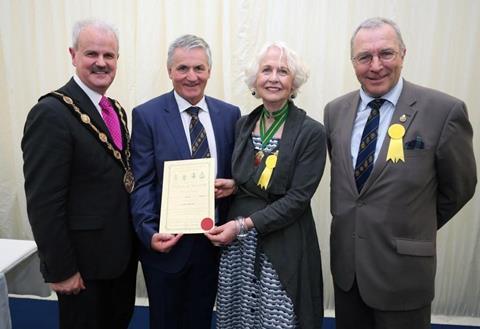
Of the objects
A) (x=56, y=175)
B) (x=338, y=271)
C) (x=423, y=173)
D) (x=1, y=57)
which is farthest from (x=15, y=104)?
(x=423, y=173)

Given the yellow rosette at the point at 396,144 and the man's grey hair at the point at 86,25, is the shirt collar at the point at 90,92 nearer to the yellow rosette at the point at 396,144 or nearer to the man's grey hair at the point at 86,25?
the man's grey hair at the point at 86,25

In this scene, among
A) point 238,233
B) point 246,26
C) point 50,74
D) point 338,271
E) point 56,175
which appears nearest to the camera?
point 56,175

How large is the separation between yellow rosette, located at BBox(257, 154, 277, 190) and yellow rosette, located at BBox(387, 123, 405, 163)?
0.46m

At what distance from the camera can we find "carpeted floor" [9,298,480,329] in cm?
278

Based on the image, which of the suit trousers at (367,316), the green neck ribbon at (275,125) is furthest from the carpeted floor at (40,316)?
the green neck ribbon at (275,125)

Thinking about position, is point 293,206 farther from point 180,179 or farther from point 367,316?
point 367,316

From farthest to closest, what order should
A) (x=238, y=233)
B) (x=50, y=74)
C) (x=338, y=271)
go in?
(x=50, y=74), (x=338, y=271), (x=238, y=233)

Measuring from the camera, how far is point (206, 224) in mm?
1650

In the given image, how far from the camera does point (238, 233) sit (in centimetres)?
171

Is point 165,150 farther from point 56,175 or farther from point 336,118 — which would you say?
point 336,118

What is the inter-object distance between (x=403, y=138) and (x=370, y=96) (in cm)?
25

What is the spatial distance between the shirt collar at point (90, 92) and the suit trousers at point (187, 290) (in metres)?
Answer: 0.72

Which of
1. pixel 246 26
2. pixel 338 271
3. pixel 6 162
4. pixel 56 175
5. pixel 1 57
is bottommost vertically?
pixel 338 271

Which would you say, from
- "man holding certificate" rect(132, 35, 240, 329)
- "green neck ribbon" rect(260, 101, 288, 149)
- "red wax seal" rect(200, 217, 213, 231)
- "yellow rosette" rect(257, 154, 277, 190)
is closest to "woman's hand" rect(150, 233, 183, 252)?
"man holding certificate" rect(132, 35, 240, 329)
